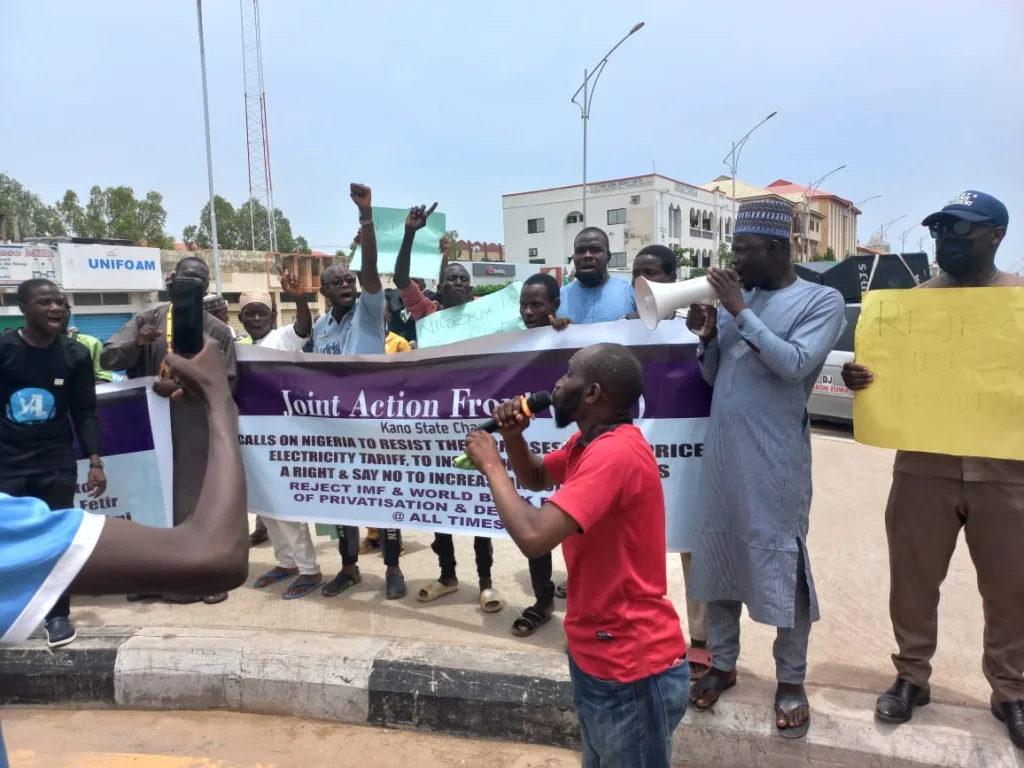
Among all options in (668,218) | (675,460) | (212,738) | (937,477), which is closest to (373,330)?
(675,460)

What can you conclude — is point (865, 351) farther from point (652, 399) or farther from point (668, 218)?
point (668, 218)

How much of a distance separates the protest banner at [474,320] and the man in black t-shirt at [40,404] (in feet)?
6.47

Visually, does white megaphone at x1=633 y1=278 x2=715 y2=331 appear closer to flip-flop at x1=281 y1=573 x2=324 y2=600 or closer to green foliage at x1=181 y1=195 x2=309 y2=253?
flip-flop at x1=281 y1=573 x2=324 y2=600

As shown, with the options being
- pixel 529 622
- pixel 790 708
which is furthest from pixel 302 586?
pixel 790 708

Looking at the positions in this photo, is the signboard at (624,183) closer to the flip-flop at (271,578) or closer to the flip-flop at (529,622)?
the flip-flop at (271,578)

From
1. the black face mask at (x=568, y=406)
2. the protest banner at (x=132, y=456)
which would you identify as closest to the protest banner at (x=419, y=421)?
the protest banner at (x=132, y=456)

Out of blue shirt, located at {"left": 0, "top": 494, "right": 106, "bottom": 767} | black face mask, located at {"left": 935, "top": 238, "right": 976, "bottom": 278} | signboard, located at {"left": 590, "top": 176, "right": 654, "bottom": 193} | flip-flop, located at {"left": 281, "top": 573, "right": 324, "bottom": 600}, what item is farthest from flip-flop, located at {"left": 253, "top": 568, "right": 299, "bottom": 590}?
signboard, located at {"left": 590, "top": 176, "right": 654, "bottom": 193}

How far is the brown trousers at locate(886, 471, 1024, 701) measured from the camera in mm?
2531

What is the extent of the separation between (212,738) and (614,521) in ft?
7.74

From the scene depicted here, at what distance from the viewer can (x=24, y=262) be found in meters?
31.1

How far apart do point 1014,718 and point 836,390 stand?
687 centimetres

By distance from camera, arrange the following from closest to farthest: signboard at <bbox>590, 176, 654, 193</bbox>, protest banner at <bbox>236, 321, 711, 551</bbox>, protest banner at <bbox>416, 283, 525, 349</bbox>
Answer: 1. protest banner at <bbox>236, 321, 711, 551</bbox>
2. protest banner at <bbox>416, 283, 525, 349</bbox>
3. signboard at <bbox>590, 176, 654, 193</bbox>

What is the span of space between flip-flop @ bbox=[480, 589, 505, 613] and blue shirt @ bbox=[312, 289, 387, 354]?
158 cm

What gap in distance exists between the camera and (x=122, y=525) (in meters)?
1.07
